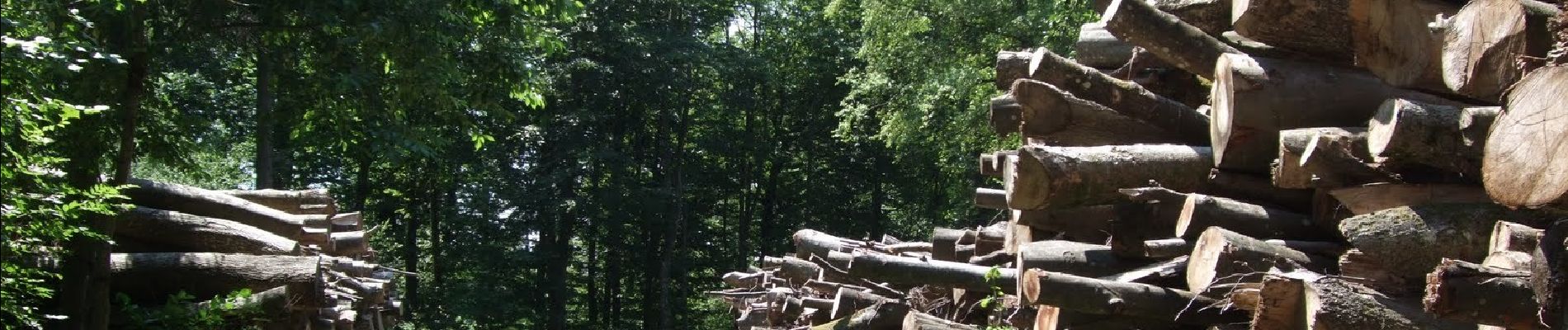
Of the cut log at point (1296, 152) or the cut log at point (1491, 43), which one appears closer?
the cut log at point (1491, 43)

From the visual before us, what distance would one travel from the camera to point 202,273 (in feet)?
31.1

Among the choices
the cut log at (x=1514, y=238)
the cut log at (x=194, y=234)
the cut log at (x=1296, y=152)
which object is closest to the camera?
the cut log at (x=1514, y=238)

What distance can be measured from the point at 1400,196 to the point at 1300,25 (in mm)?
1013

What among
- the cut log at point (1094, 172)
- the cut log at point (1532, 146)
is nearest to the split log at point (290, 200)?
the cut log at point (1094, 172)

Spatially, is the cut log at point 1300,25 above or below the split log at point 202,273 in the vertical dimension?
above

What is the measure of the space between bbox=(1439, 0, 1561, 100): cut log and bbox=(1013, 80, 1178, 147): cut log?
8.48ft

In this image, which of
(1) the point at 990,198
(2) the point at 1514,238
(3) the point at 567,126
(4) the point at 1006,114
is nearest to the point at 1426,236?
(2) the point at 1514,238

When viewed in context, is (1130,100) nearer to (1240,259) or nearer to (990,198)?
(1240,259)

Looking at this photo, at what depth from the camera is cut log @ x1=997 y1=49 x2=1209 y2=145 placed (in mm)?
7738

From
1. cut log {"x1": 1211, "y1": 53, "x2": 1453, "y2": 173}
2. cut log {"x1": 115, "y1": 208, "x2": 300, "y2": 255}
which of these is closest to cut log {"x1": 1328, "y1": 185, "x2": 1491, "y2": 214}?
cut log {"x1": 1211, "y1": 53, "x2": 1453, "y2": 173}

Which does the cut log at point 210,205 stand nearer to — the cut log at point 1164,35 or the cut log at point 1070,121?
the cut log at point 1070,121

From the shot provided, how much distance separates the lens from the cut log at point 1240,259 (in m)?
5.83

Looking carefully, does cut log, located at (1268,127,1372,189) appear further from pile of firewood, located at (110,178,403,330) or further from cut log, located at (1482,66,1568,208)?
pile of firewood, located at (110,178,403,330)

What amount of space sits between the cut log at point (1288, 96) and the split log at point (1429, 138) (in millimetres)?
1118
